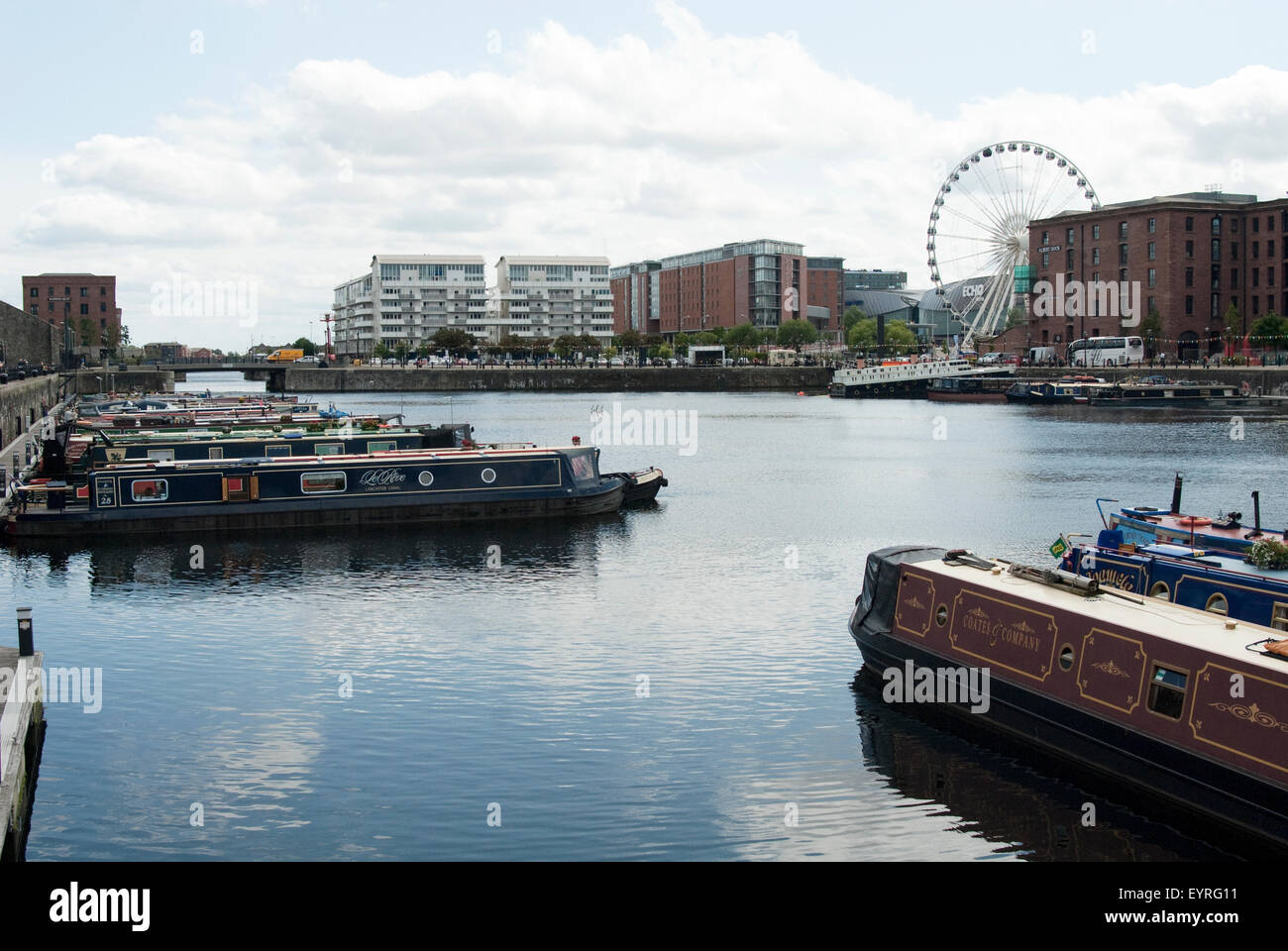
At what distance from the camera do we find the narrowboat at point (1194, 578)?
861 inches

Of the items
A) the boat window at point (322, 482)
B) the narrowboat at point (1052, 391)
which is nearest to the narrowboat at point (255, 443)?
the boat window at point (322, 482)

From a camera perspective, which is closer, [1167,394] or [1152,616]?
[1152,616]

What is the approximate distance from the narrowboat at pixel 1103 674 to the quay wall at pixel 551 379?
6417 inches

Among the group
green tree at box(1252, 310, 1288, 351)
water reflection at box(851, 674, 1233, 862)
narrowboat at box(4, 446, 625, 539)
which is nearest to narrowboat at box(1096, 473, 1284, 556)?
water reflection at box(851, 674, 1233, 862)

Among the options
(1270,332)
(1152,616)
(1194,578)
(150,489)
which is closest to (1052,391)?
(1270,332)

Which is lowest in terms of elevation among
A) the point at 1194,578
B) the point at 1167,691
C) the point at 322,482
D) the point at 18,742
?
the point at 18,742

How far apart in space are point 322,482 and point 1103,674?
3578 centimetres

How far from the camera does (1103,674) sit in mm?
19828

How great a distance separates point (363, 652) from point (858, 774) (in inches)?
509

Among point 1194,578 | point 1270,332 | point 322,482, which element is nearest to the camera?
point 1194,578

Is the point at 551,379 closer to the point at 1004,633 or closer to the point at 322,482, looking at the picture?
the point at 322,482

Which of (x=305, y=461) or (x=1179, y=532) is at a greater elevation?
(x=305, y=461)

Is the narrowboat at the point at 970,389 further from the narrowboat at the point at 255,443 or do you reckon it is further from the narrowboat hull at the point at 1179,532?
the narrowboat hull at the point at 1179,532
